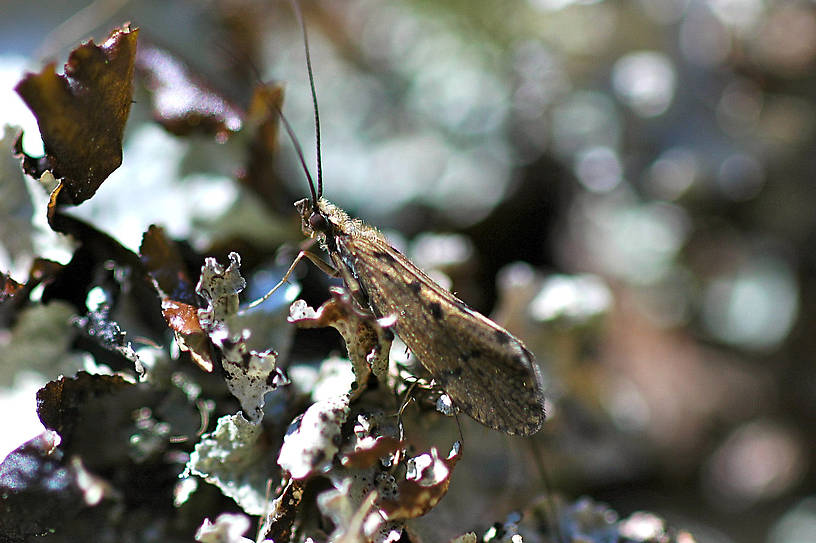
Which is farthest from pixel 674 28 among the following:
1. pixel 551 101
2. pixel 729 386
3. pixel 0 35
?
pixel 0 35

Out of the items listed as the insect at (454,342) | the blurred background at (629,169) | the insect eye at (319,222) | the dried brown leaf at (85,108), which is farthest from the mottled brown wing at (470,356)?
the blurred background at (629,169)

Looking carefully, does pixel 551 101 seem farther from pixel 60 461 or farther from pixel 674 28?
pixel 60 461

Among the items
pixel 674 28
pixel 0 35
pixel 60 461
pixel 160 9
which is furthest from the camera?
pixel 674 28

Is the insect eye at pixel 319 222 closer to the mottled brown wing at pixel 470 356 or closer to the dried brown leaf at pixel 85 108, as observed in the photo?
the mottled brown wing at pixel 470 356

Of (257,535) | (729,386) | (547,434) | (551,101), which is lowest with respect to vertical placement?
(729,386)

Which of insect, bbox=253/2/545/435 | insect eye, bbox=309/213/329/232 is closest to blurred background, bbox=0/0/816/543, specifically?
insect eye, bbox=309/213/329/232
